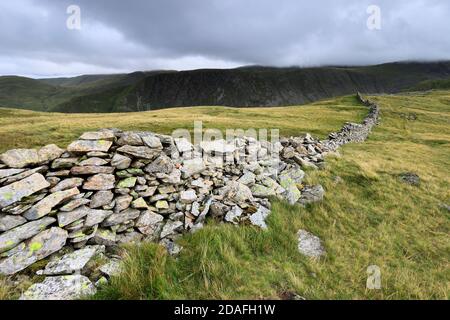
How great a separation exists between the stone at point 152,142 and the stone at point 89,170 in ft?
4.94

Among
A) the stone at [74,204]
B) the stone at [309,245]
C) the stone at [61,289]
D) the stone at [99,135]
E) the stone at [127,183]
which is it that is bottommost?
the stone at [309,245]

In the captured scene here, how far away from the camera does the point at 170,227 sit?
24.7 feet

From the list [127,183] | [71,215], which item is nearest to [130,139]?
[127,183]

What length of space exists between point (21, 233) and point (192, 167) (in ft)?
16.4

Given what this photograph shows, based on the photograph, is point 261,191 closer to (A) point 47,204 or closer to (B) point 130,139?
(B) point 130,139

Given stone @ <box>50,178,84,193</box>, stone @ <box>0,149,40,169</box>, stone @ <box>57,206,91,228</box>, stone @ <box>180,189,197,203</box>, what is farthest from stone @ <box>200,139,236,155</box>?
stone @ <box>0,149,40,169</box>

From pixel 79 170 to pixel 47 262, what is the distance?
93.0 inches

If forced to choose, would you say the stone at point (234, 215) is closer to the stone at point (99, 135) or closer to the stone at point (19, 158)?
the stone at point (99, 135)

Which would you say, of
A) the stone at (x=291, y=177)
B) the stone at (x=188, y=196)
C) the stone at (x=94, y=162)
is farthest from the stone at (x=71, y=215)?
the stone at (x=291, y=177)

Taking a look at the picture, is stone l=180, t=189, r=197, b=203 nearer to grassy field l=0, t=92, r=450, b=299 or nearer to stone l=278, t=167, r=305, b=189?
grassy field l=0, t=92, r=450, b=299

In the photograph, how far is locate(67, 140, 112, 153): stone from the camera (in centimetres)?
743

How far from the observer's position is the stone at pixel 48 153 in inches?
276

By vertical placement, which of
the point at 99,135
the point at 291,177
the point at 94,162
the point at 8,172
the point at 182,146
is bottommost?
A: the point at 291,177
